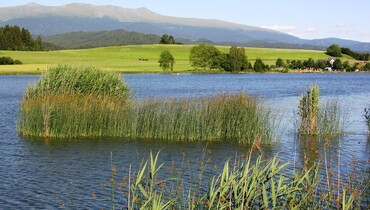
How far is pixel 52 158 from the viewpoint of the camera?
1568 cm

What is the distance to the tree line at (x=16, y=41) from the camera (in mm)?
133000

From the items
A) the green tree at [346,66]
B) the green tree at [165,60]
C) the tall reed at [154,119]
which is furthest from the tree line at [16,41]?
the tall reed at [154,119]

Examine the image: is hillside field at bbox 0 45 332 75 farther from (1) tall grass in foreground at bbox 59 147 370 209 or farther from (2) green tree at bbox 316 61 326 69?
(1) tall grass in foreground at bbox 59 147 370 209

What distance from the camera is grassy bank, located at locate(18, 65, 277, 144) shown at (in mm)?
18344

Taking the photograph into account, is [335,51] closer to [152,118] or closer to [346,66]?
[346,66]

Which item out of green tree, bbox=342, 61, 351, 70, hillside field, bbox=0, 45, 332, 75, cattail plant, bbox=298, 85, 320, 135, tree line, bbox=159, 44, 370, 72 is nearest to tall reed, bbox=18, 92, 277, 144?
cattail plant, bbox=298, 85, 320, 135

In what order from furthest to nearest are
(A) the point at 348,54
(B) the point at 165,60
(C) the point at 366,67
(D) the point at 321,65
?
(A) the point at 348,54, (D) the point at 321,65, (C) the point at 366,67, (B) the point at 165,60

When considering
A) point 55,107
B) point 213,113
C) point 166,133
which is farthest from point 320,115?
point 55,107

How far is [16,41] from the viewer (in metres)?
138

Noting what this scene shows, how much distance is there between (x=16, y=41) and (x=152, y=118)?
131775 mm

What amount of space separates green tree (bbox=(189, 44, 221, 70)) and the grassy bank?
78.3 m

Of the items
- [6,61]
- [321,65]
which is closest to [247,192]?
[6,61]

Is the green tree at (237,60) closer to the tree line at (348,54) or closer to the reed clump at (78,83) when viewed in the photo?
the tree line at (348,54)

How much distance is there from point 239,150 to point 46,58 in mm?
103526
